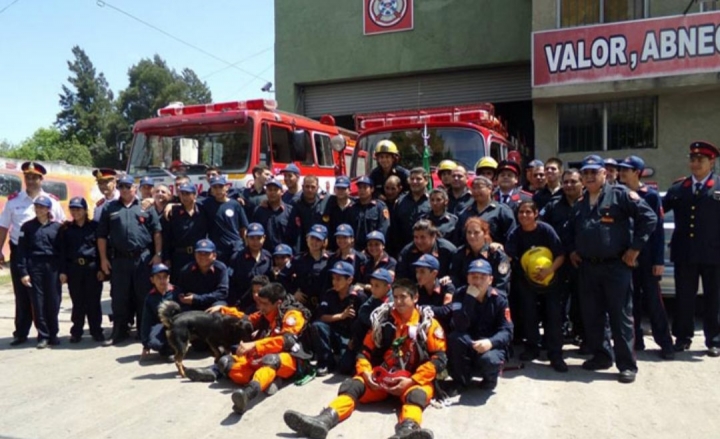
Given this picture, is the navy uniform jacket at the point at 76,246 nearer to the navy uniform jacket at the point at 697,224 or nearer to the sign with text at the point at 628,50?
the navy uniform jacket at the point at 697,224

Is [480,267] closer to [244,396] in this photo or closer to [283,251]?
[244,396]

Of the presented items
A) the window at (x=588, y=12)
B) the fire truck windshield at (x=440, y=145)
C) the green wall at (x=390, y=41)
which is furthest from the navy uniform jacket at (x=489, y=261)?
the green wall at (x=390, y=41)

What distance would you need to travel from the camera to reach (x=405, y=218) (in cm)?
644

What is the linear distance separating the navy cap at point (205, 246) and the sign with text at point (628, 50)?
920cm

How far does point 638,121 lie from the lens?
43.5 feet

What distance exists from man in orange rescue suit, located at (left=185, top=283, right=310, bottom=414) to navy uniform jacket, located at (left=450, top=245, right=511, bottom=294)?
4.71 feet

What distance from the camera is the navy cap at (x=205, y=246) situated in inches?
247

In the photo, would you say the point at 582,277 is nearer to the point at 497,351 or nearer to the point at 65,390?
the point at 497,351

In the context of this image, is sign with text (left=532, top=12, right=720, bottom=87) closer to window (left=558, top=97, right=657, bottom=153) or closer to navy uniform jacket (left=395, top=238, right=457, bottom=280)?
window (left=558, top=97, right=657, bottom=153)

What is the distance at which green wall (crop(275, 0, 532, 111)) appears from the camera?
52.7 ft

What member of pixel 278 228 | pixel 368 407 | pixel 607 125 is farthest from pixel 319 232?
pixel 607 125

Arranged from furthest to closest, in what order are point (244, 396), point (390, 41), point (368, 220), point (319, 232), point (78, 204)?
point (390, 41), point (78, 204), point (368, 220), point (319, 232), point (244, 396)

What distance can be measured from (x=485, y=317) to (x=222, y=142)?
18.0ft

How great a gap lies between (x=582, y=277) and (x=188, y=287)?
13.1 ft
